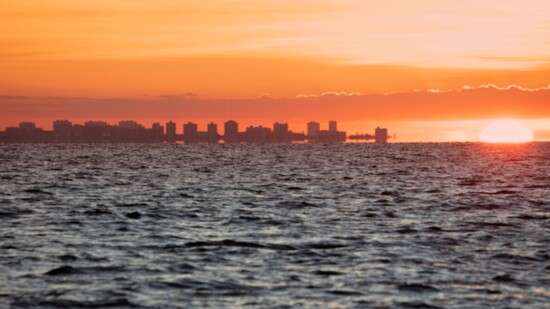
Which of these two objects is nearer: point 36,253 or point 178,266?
point 178,266

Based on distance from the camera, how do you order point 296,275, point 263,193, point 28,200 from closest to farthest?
1. point 296,275
2. point 28,200
3. point 263,193

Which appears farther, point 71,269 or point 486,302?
point 71,269

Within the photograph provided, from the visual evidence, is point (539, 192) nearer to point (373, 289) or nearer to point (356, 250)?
point (356, 250)

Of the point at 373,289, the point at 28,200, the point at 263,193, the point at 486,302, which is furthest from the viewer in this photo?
the point at 263,193

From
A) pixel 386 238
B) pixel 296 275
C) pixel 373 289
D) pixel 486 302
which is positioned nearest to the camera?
pixel 486 302

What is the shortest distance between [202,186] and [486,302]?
49923mm

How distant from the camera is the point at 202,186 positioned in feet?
235

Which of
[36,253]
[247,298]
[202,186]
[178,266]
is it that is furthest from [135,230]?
[202,186]

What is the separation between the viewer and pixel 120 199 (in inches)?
2212

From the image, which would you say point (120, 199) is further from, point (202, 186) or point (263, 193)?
point (202, 186)

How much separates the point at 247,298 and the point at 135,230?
15.3 meters

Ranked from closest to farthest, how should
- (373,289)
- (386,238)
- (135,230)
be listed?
(373,289), (386,238), (135,230)

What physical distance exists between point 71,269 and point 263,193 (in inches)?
1397

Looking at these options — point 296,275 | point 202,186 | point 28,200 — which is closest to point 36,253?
point 296,275
